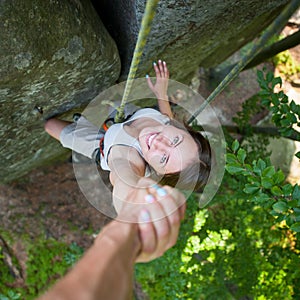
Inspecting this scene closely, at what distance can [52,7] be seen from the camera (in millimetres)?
1267

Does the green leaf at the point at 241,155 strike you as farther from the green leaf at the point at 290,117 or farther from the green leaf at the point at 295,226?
the green leaf at the point at 290,117

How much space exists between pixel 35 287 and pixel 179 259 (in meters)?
1.30

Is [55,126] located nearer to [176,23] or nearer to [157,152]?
[157,152]

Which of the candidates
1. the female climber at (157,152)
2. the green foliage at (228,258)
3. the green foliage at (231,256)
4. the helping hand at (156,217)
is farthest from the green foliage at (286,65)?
the helping hand at (156,217)

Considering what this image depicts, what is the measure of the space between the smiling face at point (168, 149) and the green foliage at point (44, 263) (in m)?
1.78

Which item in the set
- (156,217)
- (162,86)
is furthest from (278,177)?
(162,86)

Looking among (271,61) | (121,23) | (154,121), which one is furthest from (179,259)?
(271,61)

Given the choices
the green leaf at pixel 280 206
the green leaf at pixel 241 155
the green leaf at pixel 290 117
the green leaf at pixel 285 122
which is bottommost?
the green leaf at pixel 285 122

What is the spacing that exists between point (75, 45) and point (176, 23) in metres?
0.45

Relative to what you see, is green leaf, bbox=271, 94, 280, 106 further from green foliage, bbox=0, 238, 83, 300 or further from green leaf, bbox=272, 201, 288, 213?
green foliage, bbox=0, 238, 83, 300

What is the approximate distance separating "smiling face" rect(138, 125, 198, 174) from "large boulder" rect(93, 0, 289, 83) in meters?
0.44

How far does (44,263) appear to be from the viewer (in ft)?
9.82

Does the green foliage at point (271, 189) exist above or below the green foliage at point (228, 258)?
above

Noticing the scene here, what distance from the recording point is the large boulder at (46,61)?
1200 millimetres
